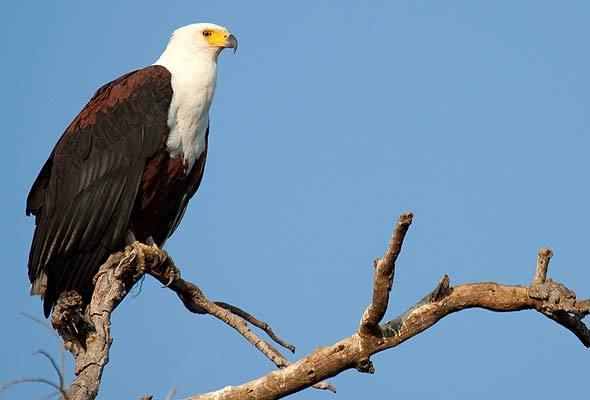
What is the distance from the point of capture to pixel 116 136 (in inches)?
246

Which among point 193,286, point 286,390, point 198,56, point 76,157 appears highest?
point 198,56

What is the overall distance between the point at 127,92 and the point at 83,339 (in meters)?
2.39

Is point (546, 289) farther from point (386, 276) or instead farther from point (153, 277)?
point (153, 277)

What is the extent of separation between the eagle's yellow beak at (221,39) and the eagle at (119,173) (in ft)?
0.93

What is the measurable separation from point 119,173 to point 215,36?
4.56ft

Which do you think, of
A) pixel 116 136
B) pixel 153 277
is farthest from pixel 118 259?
pixel 116 136

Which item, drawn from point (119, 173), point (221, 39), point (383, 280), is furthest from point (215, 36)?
point (383, 280)

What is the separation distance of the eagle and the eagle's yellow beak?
28cm

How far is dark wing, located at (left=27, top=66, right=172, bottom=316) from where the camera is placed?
19.1 ft

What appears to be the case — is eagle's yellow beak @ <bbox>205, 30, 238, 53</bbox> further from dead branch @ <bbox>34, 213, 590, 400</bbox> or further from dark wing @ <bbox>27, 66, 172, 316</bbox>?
dead branch @ <bbox>34, 213, 590, 400</bbox>

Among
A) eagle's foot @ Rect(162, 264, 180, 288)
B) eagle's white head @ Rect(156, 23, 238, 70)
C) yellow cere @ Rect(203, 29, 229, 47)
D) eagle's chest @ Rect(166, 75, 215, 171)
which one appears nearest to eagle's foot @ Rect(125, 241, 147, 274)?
eagle's foot @ Rect(162, 264, 180, 288)

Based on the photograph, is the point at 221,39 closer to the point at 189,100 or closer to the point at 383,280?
the point at 189,100

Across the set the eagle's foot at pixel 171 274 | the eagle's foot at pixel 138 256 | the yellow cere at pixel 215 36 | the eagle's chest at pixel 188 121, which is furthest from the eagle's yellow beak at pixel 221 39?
the eagle's foot at pixel 171 274

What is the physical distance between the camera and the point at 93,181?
6137mm
